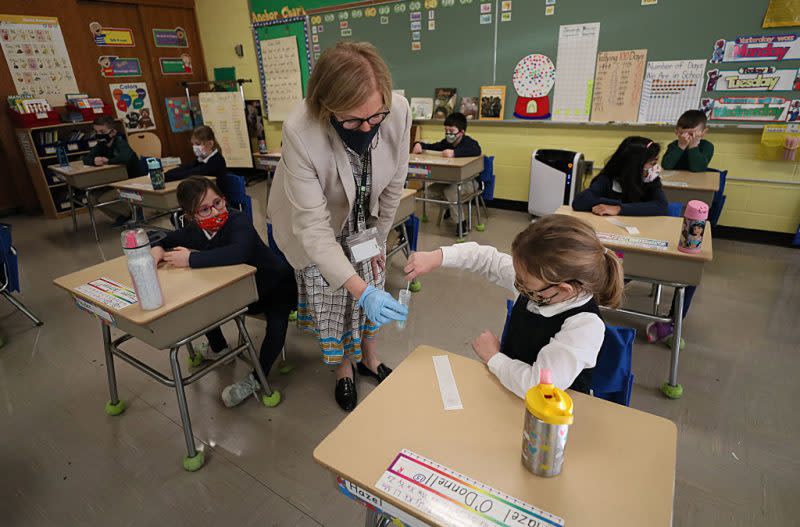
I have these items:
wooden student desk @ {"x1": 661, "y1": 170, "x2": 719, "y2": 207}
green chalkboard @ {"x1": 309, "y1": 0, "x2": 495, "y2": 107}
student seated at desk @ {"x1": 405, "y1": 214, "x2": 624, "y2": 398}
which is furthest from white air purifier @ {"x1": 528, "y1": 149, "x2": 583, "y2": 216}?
student seated at desk @ {"x1": 405, "y1": 214, "x2": 624, "y2": 398}

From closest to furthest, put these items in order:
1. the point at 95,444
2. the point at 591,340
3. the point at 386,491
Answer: the point at 386,491, the point at 591,340, the point at 95,444

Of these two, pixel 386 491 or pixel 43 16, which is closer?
pixel 386 491

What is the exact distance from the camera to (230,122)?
248 inches

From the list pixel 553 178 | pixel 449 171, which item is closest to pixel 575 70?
pixel 553 178

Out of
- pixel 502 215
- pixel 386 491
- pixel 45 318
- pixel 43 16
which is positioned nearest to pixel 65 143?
pixel 43 16

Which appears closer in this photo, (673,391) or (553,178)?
(673,391)

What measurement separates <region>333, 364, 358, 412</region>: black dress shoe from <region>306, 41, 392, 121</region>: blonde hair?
121 cm

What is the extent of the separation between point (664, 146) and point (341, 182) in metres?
3.44

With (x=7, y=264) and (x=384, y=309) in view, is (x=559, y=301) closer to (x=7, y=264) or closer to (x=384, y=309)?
(x=384, y=309)

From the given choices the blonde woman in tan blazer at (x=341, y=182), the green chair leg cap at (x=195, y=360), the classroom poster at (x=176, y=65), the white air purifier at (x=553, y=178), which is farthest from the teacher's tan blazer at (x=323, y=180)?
the classroom poster at (x=176, y=65)

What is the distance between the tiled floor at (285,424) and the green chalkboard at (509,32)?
1940 mm

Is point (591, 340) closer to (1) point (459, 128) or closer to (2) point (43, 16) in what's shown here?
(1) point (459, 128)

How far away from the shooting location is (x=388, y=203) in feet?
5.42

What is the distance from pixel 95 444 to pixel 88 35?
18.4 feet
